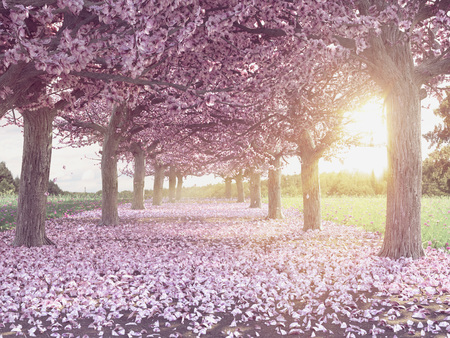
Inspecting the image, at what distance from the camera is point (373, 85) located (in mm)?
15234

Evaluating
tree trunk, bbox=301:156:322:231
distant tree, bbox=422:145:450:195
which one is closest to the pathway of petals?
tree trunk, bbox=301:156:322:231

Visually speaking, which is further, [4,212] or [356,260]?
[4,212]

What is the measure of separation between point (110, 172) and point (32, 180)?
6.58 metres

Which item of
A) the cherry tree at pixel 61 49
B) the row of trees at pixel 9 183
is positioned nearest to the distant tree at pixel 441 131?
the cherry tree at pixel 61 49


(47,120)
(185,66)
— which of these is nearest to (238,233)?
(185,66)

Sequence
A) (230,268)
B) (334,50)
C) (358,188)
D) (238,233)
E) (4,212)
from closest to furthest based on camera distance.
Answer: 1. (334,50)
2. (230,268)
3. (238,233)
4. (4,212)
5. (358,188)

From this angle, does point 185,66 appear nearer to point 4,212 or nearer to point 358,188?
point 4,212

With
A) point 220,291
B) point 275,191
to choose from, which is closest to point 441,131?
point 275,191

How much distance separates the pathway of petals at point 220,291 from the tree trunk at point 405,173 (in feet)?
2.00

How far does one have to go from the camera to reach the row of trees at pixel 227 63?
23.9 ft

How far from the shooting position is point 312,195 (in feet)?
57.7

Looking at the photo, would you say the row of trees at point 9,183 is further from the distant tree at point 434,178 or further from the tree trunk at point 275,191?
the distant tree at point 434,178

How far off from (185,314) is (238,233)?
10.4 meters

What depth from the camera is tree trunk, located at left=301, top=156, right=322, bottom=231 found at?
1756 cm
